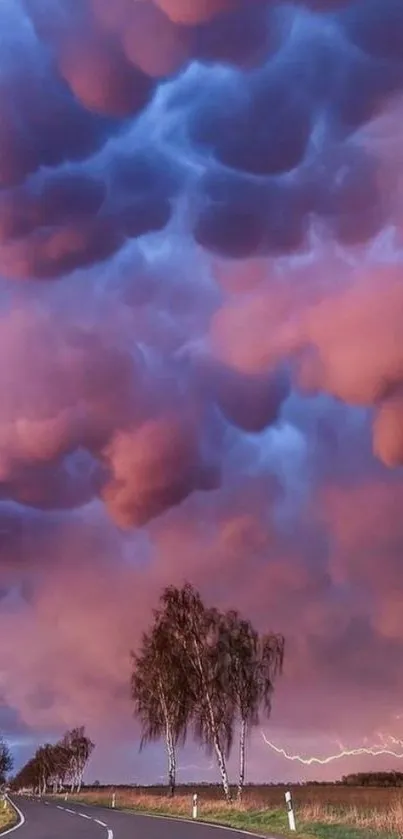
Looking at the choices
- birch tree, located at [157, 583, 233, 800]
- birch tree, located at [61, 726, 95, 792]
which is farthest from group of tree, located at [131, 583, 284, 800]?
birch tree, located at [61, 726, 95, 792]

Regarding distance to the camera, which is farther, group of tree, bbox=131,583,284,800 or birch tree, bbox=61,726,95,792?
birch tree, bbox=61,726,95,792

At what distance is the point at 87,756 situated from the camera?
127812 mm

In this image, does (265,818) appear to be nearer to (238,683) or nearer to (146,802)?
(238,683)

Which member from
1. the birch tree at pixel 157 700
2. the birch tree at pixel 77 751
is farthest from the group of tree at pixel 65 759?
the birch tree at pixel 157 700

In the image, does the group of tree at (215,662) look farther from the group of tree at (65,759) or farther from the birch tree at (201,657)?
the group of tree at (65,759)

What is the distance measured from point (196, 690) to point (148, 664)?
41.6 feet

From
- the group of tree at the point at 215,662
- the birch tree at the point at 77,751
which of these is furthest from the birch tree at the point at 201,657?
the birch tree at the point at 77,751

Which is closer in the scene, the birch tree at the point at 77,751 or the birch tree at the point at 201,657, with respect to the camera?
the birch tree at the point at 201,657

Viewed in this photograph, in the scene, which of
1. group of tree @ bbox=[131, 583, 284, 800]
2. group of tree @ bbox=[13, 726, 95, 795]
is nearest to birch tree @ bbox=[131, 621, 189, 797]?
group of tree @ bbox=[131, 583, 284, 800]

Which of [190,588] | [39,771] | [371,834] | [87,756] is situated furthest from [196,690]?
[39,771]

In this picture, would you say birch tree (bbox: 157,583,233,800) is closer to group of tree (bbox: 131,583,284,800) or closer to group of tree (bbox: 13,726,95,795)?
group of tree (bbox: 131,583,284,800)

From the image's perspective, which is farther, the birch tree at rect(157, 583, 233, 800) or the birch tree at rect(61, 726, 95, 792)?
the birch tree at rect(61, 726, 95, 792)

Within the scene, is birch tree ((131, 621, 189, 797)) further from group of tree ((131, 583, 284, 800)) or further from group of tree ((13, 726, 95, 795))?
group of tree ((13, 726, 95, 795))

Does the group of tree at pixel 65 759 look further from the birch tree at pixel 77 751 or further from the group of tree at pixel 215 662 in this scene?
the group of tree at pixel 215 662
